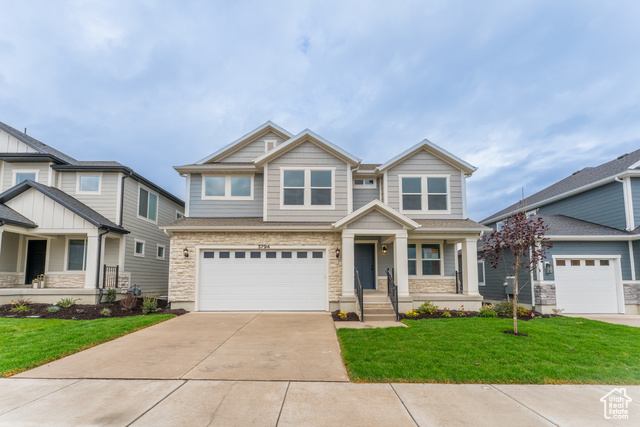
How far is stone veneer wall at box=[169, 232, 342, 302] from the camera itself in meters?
12.1

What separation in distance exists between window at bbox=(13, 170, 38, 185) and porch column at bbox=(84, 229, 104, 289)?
446 centimetres

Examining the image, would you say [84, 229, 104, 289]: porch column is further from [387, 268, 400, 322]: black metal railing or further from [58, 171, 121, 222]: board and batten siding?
[387, 268, 400, 322]: black metal railing

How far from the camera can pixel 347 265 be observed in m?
11.4

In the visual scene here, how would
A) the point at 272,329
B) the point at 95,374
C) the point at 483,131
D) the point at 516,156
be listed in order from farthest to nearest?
the point at 516,156, the point at 483,131, the point at 272,329, the point at 95,374

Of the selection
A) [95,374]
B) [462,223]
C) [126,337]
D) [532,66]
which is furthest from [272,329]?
[532,66]

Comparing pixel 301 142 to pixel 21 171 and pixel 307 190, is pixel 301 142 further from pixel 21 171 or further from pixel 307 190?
pixel 21 171

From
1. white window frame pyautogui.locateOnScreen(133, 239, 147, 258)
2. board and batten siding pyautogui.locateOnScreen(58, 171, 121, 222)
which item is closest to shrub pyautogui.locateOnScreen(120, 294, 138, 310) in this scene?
white window frame pyautogui.locateOnScreen(133, 239, 147, 258)

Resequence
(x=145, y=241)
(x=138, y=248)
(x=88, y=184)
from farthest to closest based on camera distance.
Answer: (x=145, y=241) → (x=138, y=248) → (x=88, y=184)

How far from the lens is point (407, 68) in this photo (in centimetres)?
2100

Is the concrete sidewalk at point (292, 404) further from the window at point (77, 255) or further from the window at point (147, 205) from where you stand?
the window at point (147, 205)

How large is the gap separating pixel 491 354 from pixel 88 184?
16.3 m

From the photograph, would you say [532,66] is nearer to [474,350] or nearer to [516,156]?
[474,350]

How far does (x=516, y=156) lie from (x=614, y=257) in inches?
1252

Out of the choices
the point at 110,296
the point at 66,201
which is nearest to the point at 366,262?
the point at 110,296
